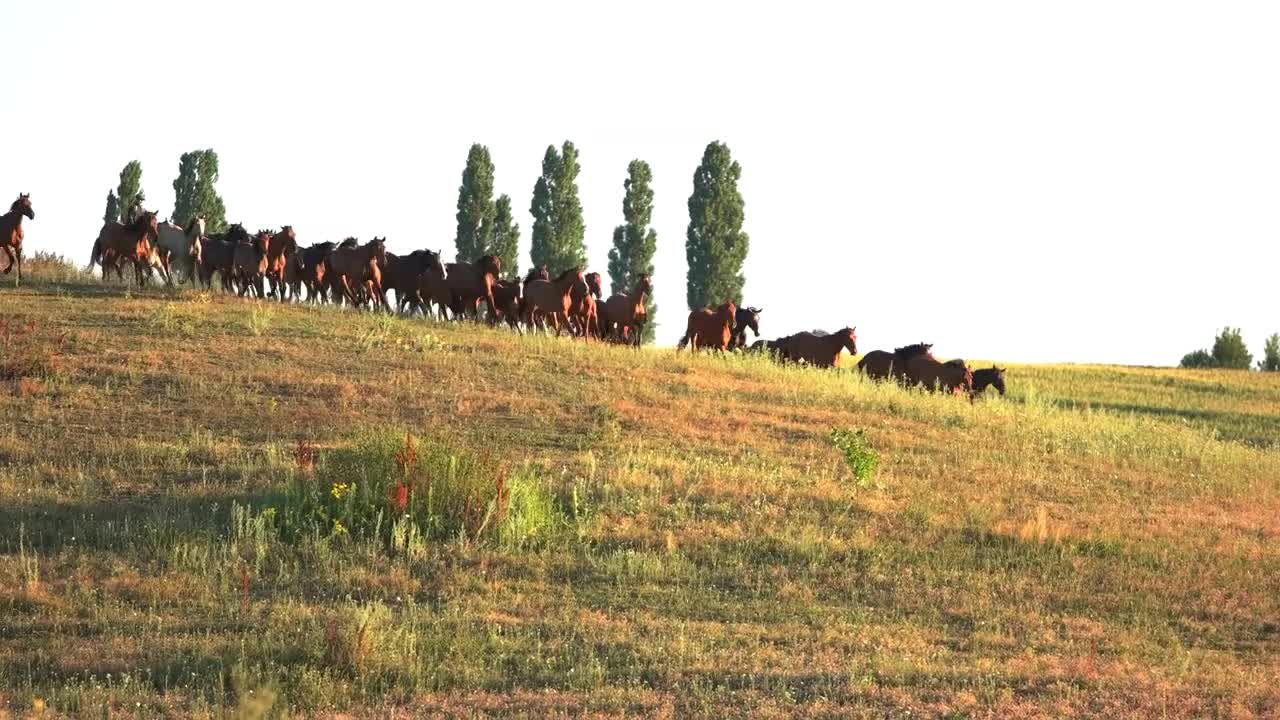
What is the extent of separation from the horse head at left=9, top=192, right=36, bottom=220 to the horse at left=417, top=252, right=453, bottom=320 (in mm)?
8936

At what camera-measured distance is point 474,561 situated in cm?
1723

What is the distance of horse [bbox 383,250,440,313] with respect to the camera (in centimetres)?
3675

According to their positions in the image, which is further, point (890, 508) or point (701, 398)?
point (701, 398)

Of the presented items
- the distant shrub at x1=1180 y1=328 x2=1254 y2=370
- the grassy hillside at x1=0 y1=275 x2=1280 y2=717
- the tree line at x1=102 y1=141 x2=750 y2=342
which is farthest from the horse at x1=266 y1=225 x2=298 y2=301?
the distant shrub at x1=1180 y1=328 x2=1254 y2=370

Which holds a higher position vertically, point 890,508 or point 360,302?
point 360,302

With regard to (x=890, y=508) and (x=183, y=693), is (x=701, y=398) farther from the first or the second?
(x=183, y=693)

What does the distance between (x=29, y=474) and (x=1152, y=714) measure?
48.7ft

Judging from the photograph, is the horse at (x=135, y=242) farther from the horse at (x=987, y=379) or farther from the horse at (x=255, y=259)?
the horse at (x=987, y=379)

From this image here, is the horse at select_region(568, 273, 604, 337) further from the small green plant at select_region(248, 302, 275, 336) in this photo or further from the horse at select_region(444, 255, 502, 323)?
the small green plant at select_region(248, 302, 275, 336)

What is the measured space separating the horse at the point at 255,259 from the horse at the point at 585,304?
299 inches

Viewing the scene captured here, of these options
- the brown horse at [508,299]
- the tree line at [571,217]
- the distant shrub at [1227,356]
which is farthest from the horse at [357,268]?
the distant shrub at [1227,356]

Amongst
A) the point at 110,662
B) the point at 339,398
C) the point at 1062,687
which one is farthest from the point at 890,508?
the point at 110,662

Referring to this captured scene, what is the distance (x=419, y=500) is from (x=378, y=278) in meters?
18.8

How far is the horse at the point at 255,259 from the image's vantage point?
3694cm
